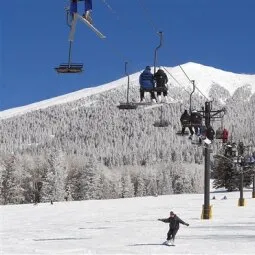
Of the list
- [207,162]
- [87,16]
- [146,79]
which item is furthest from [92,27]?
[207,162]

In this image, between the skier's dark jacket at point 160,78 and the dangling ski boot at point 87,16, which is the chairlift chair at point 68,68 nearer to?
the dangling ski boot at point 87,16

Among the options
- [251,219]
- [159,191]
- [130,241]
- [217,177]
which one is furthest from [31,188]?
[130,241]

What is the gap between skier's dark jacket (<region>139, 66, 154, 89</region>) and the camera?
1906 cm

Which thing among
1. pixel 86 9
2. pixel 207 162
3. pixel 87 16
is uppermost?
pixel 86 9

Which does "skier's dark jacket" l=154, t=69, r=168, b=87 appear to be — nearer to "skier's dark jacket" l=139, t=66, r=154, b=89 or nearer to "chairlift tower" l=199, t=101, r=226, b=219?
"skier's dark jacket" l=139, t=66, r=154, b=89

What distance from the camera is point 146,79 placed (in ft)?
62.8

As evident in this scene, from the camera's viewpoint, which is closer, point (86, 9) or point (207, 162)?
point (86, 9)

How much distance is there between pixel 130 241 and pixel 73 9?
1202cm

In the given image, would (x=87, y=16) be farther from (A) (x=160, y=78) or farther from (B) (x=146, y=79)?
(A) (x=160, y=78)

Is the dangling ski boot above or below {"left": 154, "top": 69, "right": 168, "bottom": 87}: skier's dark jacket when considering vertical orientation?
below

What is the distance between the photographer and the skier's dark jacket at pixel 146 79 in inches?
750

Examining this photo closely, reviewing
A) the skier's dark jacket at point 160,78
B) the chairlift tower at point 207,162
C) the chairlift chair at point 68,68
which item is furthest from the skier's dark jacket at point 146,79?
the chairlift tower at point 207,162

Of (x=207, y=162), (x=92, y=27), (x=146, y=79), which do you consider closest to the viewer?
(x=92, y=27)

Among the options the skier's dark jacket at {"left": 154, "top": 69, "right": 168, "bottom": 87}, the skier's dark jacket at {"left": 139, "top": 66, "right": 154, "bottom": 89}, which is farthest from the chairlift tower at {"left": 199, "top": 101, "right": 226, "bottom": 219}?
the skier's dark jacket at {"left": 139, "top": 66, "right": 154, "bottom": 89}
